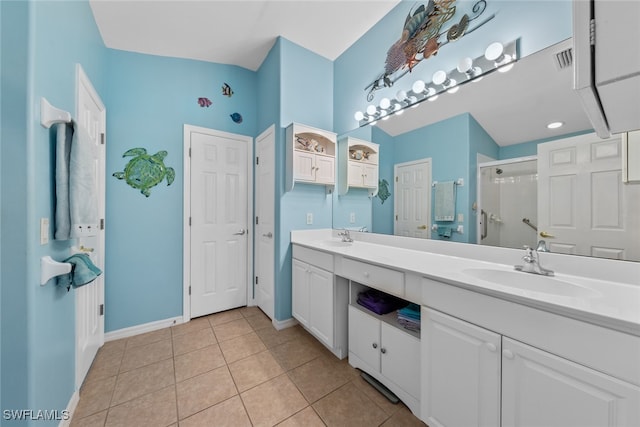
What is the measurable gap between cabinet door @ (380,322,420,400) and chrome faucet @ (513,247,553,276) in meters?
0.62

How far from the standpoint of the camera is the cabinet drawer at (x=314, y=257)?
5.57 feet

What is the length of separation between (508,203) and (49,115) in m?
2.28

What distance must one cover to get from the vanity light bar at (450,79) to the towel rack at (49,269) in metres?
2.19

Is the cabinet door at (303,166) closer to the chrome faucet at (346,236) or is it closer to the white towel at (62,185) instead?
the chrome faucet at (346,236)

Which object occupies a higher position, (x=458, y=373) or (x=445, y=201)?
(x=445, y=201)

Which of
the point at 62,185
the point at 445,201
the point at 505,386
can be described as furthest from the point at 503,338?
the point at 62,185

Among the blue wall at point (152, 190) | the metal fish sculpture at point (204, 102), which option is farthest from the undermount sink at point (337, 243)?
the metal fish sculpture at point (204, 102)

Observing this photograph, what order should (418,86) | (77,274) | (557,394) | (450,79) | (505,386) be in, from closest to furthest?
(557,394) → (505,386) → (77,274) → (450,79) → (418,86)

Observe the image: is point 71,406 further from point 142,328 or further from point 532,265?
point 532,265

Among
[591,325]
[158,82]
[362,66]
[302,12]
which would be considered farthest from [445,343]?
[158,82]

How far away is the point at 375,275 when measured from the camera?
1338 millimetres

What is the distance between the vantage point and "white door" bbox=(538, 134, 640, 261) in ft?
3.02

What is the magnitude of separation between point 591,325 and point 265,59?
303cm

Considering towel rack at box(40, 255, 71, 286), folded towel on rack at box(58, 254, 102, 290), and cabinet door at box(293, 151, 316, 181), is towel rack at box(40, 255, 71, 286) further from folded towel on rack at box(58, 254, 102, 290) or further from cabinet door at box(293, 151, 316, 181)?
cabinet door at box(293, 151, 316, 181)
